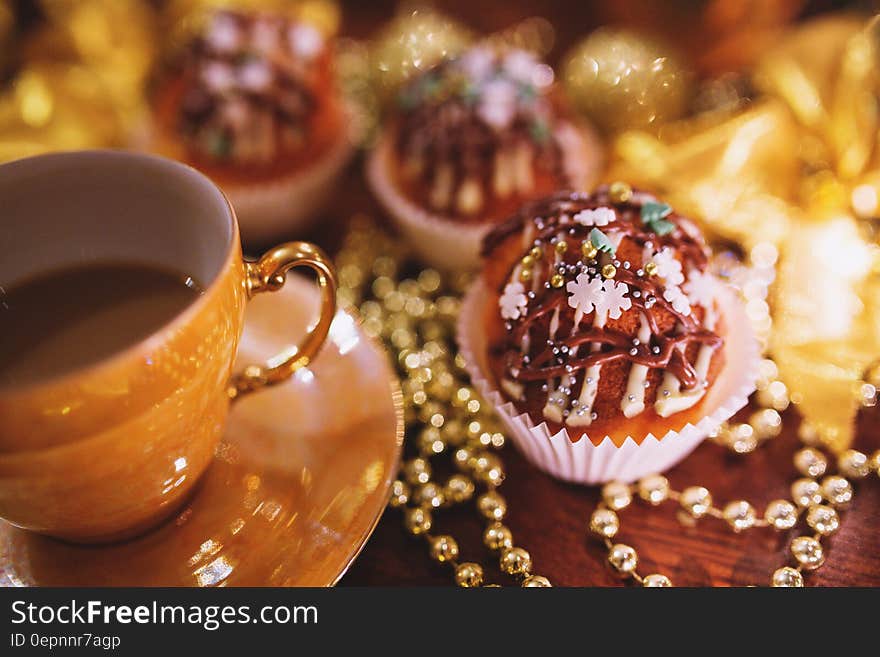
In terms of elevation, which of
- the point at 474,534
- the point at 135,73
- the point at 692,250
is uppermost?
the point at 692,250

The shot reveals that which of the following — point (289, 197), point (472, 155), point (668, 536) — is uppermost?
point (472, 155)

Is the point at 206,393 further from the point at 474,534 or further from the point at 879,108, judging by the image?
the point at 879,108

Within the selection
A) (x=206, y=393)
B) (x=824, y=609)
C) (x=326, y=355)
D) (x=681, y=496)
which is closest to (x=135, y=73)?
(x=326, y=355)

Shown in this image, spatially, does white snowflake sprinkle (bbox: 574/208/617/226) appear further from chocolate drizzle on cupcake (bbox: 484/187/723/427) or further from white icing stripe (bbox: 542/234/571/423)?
white icing stripe (bbox: 542/234/571/423)

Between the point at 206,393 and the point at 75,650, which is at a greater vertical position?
the point at 206,393

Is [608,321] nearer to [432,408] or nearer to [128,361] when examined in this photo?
[432,408]

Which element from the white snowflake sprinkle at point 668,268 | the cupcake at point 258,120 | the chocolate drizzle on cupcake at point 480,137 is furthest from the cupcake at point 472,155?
the white snowflake sprinkle at point 668,268

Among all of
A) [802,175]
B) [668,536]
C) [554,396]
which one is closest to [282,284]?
[554,396]
